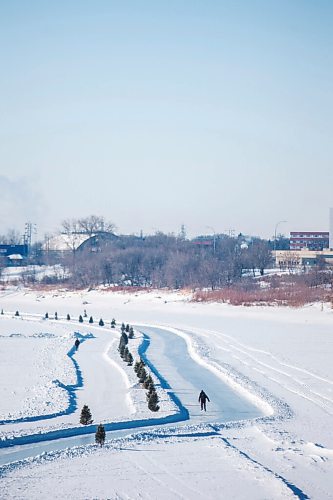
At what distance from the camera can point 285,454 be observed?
18500 mm

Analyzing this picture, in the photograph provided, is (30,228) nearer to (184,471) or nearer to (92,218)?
(92,218)

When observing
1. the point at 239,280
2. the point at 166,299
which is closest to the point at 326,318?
the point at 166,299

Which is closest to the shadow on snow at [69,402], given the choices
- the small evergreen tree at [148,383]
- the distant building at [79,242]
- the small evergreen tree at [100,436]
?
the small evergreen tree at [148,383]

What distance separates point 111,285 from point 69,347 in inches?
1906

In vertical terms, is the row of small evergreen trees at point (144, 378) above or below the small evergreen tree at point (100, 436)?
above

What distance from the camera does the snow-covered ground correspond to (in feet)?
52.3

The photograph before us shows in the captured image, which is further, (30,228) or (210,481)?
(30,228)

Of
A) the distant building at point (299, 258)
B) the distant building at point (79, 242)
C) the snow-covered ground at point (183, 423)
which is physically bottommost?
the snow-covered ground at point (183, 423)

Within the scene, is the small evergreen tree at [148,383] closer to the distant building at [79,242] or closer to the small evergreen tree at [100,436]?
the small evergreen tree at [100,436]

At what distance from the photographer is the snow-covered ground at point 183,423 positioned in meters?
15.9

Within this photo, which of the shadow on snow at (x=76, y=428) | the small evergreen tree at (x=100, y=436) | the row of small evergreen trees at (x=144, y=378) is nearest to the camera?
the small evergreen tree at (x=100, y=436)

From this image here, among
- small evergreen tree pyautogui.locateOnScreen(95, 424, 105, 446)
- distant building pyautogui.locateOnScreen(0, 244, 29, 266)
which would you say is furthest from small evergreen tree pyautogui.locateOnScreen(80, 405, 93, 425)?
distant building pyautogui.locateOnScreen(0, 244, 29, 266)

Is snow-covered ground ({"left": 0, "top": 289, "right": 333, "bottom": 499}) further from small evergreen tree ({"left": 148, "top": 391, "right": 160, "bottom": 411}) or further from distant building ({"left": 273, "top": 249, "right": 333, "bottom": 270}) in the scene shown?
distant building ({"left": 273, "top": 249, "right": 333, "bottom": 270})

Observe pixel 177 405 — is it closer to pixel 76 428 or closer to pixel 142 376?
pixel 142 376
